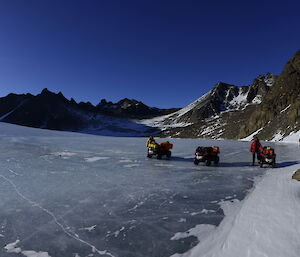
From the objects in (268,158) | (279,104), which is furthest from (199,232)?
(279,104)

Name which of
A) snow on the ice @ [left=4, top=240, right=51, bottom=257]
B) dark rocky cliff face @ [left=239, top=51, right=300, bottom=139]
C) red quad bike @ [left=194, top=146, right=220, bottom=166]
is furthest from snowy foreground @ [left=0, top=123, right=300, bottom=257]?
dark rocky cliff face @ [left=239, top=51, right=300, bottom=139]

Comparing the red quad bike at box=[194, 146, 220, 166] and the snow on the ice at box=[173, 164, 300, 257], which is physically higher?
the red quad bike at box=[194, 146, 220, 166]

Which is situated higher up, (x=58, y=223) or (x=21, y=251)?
(x=58, y=223)

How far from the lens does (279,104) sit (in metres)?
81.2

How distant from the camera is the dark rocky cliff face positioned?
2675 inches

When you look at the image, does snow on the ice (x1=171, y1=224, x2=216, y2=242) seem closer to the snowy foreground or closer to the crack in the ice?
the snowy foreground

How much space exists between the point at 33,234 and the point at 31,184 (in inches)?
180

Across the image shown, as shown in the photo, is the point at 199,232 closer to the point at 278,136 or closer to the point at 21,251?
the point at 21,251

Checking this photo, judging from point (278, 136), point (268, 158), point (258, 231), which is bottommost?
point (258, 231)

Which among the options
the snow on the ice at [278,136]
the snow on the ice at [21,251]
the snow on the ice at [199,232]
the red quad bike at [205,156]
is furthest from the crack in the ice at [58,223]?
the snow on the ice at [278,136]

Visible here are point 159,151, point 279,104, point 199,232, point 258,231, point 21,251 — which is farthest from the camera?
point 279,104

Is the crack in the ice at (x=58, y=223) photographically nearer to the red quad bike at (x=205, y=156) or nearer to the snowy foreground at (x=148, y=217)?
the snowy foreground at (x=148, y=217)

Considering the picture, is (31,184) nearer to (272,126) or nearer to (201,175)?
(201,175)

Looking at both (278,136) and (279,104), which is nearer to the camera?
(278,136)
